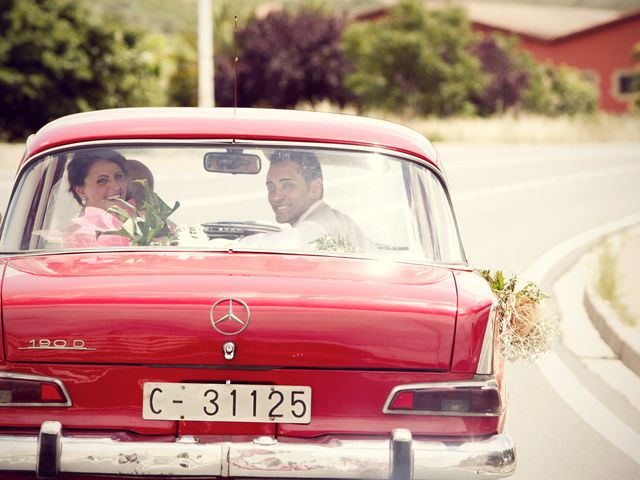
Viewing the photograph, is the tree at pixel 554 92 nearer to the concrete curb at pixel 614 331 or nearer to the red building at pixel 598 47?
the red building at pixel 598 47

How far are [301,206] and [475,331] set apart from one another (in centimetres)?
128

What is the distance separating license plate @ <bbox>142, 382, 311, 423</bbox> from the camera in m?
4.31

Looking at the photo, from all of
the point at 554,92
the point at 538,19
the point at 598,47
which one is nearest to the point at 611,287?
the point at 554,92


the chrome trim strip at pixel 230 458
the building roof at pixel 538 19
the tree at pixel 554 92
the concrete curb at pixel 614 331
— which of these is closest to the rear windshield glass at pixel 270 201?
the chrome trim strip at pixel 230 458

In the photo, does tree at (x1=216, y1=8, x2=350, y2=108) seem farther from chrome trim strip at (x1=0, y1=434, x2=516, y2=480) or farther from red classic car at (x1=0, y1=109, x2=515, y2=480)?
chrome trim strip at (x1=0, y1=434, x2=516, y2=480)

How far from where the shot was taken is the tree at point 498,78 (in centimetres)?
4600

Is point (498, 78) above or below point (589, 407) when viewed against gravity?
above

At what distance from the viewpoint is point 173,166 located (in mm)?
25734

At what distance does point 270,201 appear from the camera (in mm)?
5559

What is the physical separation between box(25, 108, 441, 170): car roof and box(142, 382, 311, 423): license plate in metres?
1.14

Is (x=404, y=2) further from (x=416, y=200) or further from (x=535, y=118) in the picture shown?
(x=416, y=200)

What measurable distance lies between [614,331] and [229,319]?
599 centimetres

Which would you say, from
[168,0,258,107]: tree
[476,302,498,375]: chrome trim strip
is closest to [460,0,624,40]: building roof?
[168,0,258,107]: tree

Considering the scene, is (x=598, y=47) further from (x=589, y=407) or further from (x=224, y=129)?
(x=224, y=129)
